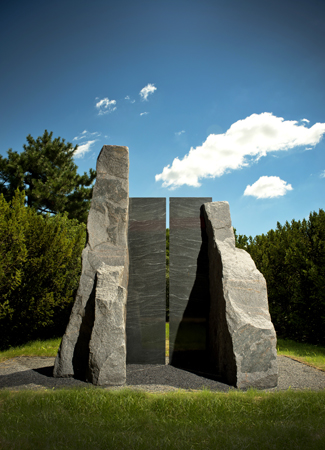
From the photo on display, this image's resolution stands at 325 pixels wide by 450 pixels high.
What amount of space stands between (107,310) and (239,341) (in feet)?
5.87

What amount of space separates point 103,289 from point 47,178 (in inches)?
406

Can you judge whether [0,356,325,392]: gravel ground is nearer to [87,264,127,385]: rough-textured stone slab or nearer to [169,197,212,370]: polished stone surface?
[87,264,127,385]: rough-textured stone slab

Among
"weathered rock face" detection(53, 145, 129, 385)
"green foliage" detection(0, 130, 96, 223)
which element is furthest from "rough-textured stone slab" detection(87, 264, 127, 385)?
"green foliage" detection(0, 130, 96, 223)

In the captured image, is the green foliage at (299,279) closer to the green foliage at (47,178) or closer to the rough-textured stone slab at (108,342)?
the rough-textured stone slab at (108,342)

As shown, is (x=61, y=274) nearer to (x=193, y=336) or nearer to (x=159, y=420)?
(x=193, y=336)

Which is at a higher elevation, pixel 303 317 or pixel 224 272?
pixel 224 272

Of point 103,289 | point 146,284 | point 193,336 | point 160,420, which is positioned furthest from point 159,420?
point 146,284

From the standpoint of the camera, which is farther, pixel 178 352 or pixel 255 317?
pixel 178 352

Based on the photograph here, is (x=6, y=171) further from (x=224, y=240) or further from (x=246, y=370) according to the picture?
(x=246, y=370)

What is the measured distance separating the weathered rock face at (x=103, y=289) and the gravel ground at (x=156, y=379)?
0.25 m

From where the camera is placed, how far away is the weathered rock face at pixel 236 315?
4.18 meters

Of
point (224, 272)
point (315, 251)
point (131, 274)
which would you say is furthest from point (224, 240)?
point (315, 251)

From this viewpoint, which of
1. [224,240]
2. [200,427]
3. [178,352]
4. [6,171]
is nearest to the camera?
[200,427]

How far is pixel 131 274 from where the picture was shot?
5.67m
